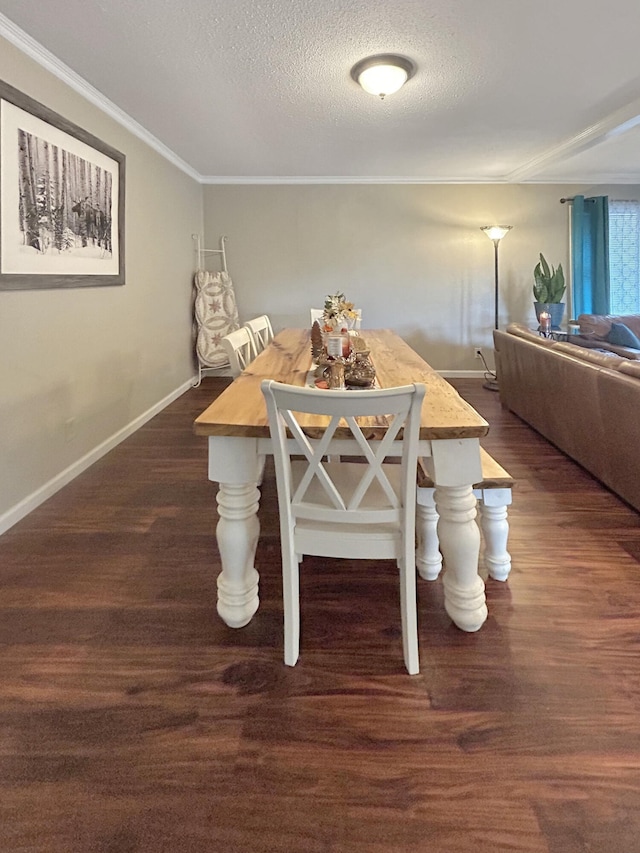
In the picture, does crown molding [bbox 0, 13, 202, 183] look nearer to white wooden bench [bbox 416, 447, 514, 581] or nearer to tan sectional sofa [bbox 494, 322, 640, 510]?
white wooden bench [bbox 416, 447, 514, 581]

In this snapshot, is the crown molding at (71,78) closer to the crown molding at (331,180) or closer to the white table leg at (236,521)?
the crown molding at (331,180)

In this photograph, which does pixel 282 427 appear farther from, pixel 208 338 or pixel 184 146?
pixel 208 338

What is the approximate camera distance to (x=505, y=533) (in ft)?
6.58

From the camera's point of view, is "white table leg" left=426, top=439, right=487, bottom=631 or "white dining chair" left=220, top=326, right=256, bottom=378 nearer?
"white table leg" left=426, top=439, right=487, bottom=631

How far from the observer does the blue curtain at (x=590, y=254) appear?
5.77 meters

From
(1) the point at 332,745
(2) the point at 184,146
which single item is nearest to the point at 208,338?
(2) the point at 184,146

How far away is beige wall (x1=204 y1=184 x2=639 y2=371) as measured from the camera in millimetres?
5941

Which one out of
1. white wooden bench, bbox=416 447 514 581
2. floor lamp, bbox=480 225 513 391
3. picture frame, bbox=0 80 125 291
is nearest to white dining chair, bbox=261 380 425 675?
white wooden bench, bbox=416 447 514 581

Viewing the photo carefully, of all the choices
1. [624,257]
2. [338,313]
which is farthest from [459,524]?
[624,257]

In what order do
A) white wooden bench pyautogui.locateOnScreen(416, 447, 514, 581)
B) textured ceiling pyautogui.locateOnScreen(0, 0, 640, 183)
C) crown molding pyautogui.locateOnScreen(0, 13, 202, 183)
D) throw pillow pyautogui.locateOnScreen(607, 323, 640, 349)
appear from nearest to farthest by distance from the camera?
white wooden bench pyautogui.locateOnScreen(416, 447, 514, 581) → textured ceiling pyautogui.locateOnScreen(0, 0, 640, 183) → crown molding pyautogui.locateOnScreen(0, 13, 202, 183) → throw pillow pyautogui.locateOnScreen(607, 323, 640, 349)

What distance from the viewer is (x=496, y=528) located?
6.50ft

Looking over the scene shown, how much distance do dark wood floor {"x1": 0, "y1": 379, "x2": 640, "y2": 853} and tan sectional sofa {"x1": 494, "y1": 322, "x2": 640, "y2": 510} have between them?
0.49 m

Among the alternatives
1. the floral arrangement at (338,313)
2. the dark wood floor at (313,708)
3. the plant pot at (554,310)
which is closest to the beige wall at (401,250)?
the plant pot at (554,310)

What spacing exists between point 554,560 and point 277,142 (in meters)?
3.79
